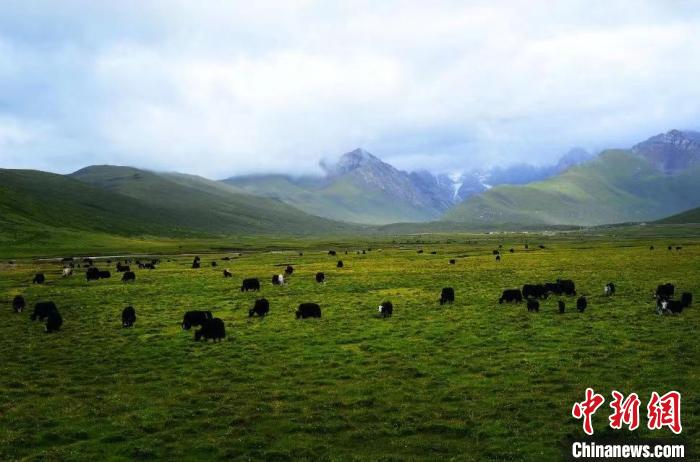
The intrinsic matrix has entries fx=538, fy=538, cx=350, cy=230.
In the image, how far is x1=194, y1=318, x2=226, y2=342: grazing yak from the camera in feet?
101

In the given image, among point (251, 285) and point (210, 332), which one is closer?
point (210, 332)

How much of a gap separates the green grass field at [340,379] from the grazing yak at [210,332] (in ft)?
2.38

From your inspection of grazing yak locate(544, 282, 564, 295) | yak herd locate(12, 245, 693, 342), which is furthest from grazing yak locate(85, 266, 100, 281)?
grazing yak locate(544, 282, 564, 295)

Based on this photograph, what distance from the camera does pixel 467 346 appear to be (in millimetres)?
27547

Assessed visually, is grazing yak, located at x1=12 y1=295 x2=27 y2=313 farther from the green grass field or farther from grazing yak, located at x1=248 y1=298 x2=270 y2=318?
grazing yak, located at x1=248 y1=298 x2=270 y2=318

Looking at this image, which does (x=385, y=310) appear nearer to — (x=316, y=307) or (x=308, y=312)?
(x=316, y=307)

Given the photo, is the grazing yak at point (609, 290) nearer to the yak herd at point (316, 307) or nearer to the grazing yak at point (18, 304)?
the yak herd at point (316, 307)

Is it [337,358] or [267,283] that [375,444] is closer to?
[337,358]

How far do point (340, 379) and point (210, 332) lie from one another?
11.0m

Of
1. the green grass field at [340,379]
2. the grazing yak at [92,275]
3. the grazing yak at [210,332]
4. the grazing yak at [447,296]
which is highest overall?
the grazing yak at [92,275]

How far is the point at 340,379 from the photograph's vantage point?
2278 cm

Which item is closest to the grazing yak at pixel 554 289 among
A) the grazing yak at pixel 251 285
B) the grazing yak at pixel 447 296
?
the grazing yak at pixel 447 296

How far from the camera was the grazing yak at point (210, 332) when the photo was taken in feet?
101

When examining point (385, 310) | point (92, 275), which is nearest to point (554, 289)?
point (385, 310)
